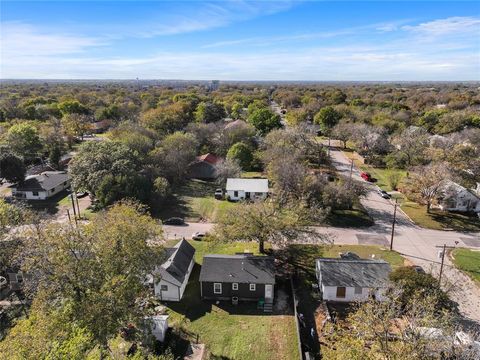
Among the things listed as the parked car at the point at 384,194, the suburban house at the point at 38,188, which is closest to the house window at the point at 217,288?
the parked car at the point at 384,194

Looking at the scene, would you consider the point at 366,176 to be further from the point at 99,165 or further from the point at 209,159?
the point at 99,165

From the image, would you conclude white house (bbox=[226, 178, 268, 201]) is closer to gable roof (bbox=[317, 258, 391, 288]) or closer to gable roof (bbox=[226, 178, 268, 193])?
gable roof (bbox=[226, 178, 268, 193])

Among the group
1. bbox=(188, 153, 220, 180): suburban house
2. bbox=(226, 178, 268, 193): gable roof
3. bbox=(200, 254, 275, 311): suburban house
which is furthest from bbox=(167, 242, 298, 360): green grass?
bbox=(188, 153, 220, 180): suburban house

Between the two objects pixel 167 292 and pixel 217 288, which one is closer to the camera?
pixel 167 292

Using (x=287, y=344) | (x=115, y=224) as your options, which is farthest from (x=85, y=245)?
(x=287, y=344)

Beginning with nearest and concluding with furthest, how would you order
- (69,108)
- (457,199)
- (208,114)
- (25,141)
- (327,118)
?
1. (457,199)
2. (25,141)
3. (327,118)
4. (208,114)
5. (69,108)

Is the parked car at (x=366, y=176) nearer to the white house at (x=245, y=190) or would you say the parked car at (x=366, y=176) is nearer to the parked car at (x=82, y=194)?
the white house at (x=245, y=190)

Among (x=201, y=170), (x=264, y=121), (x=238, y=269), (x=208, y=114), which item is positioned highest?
(x=208, y=114)

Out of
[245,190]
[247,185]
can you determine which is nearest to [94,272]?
[245,190]
